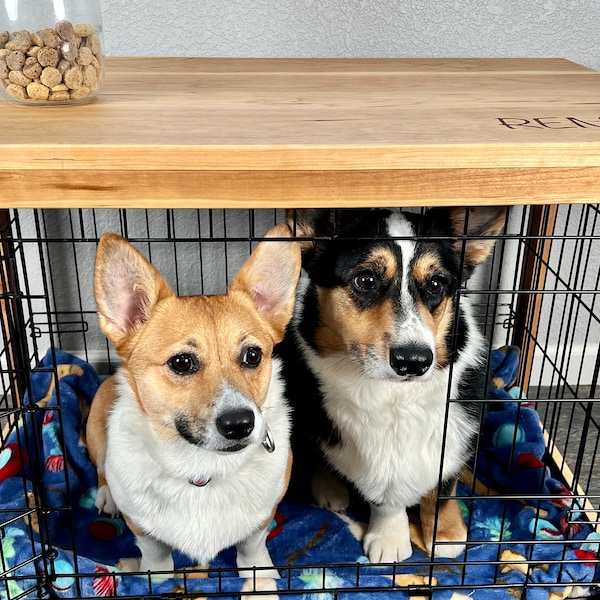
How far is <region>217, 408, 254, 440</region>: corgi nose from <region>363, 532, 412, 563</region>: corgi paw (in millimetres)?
611

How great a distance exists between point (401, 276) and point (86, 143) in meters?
0.67

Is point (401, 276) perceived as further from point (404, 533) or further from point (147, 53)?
point (147, 53)

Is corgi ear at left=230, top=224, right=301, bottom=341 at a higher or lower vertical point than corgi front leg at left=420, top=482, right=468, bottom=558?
higher

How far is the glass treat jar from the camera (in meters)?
1.27

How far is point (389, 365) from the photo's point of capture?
1.35m

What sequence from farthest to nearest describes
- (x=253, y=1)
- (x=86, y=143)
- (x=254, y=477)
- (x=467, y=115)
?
(x=253, y=1)
(x=254, y=477)
(x=467, y=115)
(x=86, y=143)

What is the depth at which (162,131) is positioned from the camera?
1187mm

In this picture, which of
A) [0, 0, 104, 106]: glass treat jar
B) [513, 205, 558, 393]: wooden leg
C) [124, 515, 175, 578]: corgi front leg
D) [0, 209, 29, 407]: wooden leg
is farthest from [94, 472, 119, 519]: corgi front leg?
[513, 205, 558, 393]: wooden leg

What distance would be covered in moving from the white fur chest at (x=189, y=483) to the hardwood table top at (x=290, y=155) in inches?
19.5

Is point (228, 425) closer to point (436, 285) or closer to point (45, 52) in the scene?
point (436, 285)

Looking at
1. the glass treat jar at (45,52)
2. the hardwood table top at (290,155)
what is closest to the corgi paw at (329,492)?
the hardwood table top at (290,155)

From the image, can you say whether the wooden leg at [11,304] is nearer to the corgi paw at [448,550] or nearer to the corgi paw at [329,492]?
the corgi paw at [329,492]

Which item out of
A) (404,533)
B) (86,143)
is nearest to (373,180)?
(86,143)

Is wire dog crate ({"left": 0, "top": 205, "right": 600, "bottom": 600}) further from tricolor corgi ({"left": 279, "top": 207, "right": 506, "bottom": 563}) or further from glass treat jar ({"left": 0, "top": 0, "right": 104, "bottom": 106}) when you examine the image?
glass treat jar ({"left": 0, "top": 0, "right": 104, "bottom": 106})
